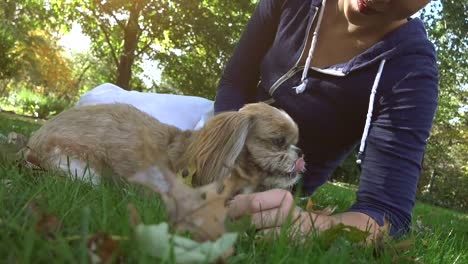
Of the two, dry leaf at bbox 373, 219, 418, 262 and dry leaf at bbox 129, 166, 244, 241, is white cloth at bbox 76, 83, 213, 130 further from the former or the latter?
dry leaf at bbox 129, 166, 244, 241

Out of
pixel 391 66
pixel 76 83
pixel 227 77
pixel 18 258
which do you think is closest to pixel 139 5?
pixel 227 77

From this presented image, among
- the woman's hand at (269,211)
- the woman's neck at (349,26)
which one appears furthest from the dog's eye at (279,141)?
the woman's hand at (269,211)

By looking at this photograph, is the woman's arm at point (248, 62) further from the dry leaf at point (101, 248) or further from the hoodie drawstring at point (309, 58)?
the dry leaf at point (101, 248)

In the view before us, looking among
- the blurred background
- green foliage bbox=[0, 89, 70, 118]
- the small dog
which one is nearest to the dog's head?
the small dog

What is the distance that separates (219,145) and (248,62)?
177cm

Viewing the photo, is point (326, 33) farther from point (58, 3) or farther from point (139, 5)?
point (58, 3)

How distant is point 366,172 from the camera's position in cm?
337

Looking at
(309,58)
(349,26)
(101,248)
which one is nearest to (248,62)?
(309,58)

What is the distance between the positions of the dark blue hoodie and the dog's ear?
28.5 inches

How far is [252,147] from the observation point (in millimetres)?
3715

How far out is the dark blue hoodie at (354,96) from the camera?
3234 millimetres

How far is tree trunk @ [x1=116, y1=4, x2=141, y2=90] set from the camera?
81.0ft

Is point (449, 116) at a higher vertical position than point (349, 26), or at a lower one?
higher

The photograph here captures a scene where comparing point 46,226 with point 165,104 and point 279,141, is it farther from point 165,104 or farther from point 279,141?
point 165,104
